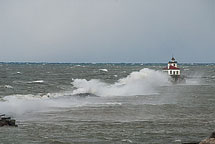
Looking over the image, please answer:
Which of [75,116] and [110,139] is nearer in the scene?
[110,139]

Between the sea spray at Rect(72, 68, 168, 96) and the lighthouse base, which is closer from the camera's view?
the sea spray at Rect(72, 68, 168, 96)

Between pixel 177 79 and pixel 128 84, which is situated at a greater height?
pixel 177 79

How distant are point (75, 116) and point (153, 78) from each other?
5787 centimetres

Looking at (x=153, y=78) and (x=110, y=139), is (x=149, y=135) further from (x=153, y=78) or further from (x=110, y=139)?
(x=153, y=78)

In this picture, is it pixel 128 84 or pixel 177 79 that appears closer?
pixel 128 84

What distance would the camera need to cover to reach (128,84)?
75375 millimetres

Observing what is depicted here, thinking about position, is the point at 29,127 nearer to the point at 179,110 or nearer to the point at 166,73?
the point at 179,110

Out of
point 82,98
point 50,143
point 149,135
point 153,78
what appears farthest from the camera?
point 153,78

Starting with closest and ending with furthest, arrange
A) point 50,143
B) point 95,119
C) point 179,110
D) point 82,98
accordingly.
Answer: point 50,143
point 95,119
point 179,110
point 82,98

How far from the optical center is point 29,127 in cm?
2733

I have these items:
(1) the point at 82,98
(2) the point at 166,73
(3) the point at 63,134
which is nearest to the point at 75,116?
(3) the point at 63,134

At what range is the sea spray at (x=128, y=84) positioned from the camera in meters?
61.4

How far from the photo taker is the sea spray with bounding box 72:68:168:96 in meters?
61.4

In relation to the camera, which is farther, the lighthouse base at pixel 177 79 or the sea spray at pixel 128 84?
the lighthouse base at pixel 177 79
